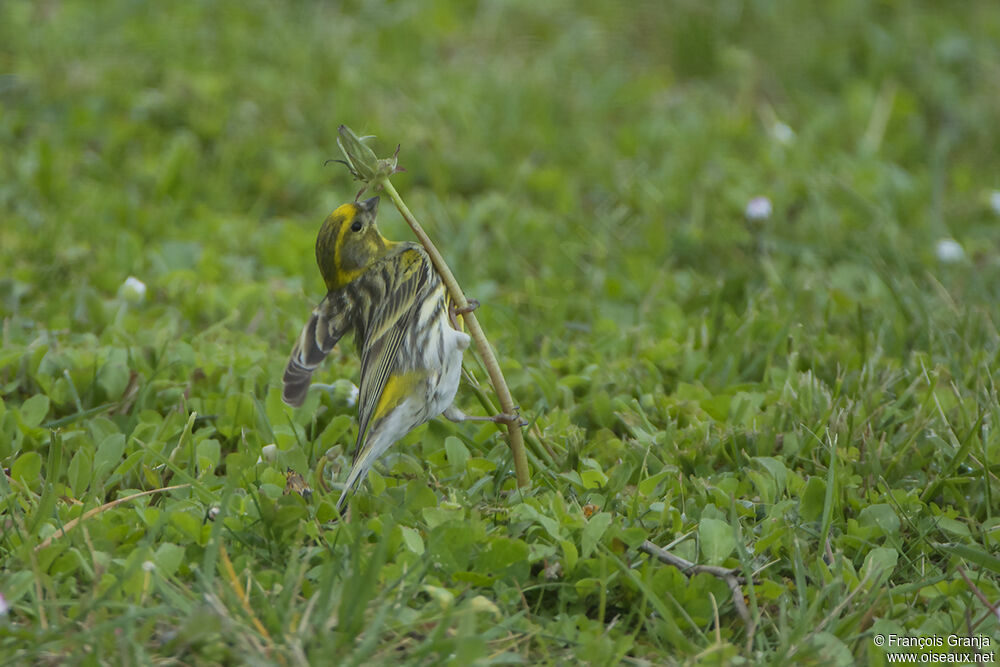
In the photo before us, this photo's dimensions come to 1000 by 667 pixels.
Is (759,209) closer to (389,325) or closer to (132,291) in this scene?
(389,325)

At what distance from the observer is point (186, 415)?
3.71 m

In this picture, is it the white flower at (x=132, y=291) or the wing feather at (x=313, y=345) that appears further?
the white flower at (x=132, y=291)

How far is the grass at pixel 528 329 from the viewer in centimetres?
290

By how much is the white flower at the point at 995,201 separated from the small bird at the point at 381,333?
11.7 feet

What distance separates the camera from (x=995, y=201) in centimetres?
588

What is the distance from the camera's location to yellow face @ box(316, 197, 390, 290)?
3.68 m

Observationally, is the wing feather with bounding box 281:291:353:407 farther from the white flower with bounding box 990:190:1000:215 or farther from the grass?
the white flower with bounding box 990:190:1000:215

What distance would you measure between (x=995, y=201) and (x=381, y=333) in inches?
151

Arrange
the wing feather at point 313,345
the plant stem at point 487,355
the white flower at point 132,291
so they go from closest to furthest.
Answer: the plant stem at point 487,355, the wing feather at point 313,345, the white flower at point 132,291

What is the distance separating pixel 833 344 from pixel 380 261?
1.85m

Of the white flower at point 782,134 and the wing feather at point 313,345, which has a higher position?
the wing feather at point 313,345

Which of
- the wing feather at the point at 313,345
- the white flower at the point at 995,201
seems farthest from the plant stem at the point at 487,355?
the white flower at the point at 995,201

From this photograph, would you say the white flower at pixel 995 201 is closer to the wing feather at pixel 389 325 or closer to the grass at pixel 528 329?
the grass at pixel 528 329

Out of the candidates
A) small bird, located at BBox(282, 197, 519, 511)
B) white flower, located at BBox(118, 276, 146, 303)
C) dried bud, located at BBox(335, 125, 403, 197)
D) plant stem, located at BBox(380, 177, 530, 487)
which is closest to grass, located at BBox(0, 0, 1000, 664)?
white flower, located at BBox(118, 276, 146, 303)
